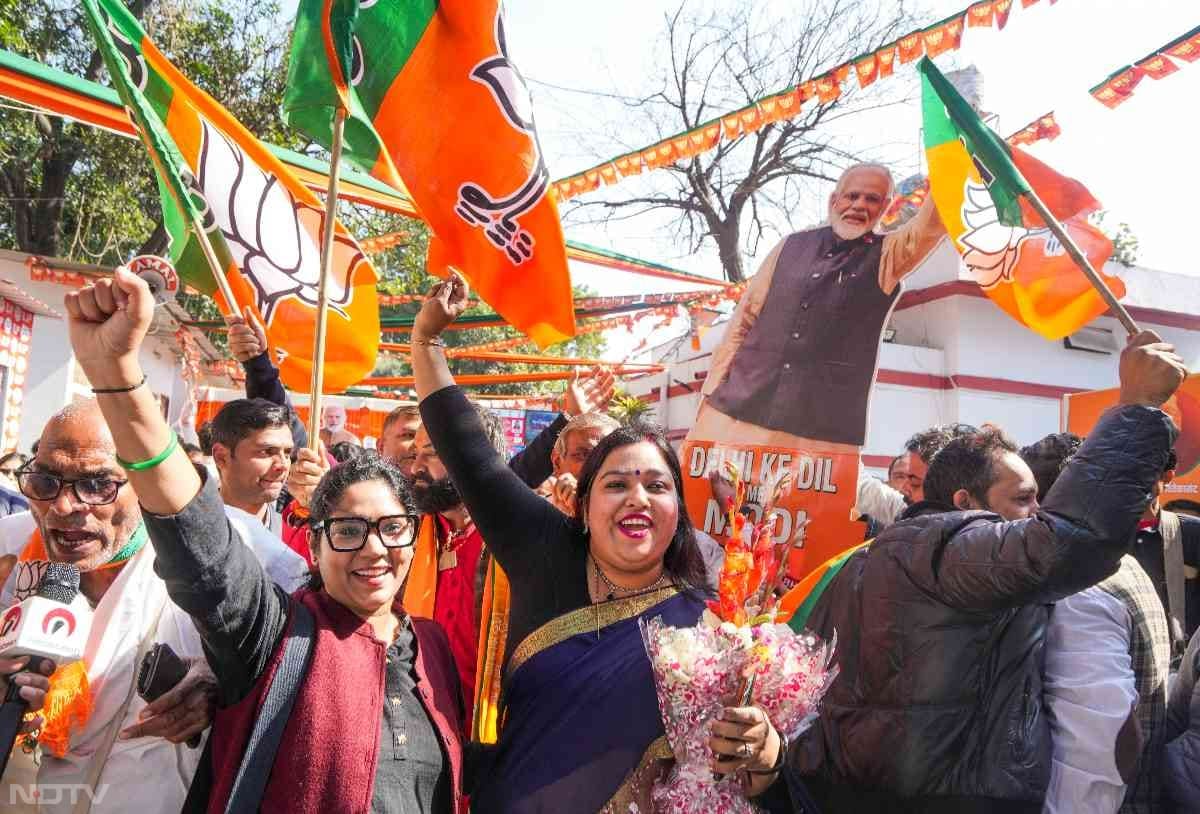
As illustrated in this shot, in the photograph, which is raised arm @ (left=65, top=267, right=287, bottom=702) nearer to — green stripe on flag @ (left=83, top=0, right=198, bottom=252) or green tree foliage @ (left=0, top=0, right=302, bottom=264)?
green stripe on flag @ (left=83, top=0, right=198, bottom=252)

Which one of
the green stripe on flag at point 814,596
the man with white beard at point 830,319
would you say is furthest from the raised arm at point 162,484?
the man with white beard at point 830,319

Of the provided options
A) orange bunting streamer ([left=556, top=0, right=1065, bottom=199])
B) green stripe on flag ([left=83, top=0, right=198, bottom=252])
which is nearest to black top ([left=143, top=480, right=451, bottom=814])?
green stripe on flag ([left=83, top=0, right=198, bottom=252])

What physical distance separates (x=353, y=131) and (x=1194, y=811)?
11.7 ft

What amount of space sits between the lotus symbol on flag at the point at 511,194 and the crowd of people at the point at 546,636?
1.03 m

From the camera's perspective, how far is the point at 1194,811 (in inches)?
84.7

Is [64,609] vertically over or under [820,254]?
under

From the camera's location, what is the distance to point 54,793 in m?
1.71

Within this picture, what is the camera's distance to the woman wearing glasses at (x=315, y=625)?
1447 millimetres

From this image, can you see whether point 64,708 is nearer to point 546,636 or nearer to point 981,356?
point 546,636

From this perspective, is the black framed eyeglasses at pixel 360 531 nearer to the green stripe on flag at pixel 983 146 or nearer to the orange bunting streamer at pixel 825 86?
the green stripe on flag at pixel 983 146

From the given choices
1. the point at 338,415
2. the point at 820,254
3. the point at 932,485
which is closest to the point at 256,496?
the point at 932,485

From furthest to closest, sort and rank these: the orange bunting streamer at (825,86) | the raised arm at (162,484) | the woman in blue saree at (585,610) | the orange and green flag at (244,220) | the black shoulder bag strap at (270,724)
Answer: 1. the orange bunting streamer at (825,86)
2. the orange and green flag at (244,220)
3. the woman in blue saree at (585,610)
4. the black shoulder bag strap at (270,724)
5. the raised arm at (162,484)

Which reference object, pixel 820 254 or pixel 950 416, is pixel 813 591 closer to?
pixel 820 254

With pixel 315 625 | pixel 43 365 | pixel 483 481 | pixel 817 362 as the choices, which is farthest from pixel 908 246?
pixel 43 365
